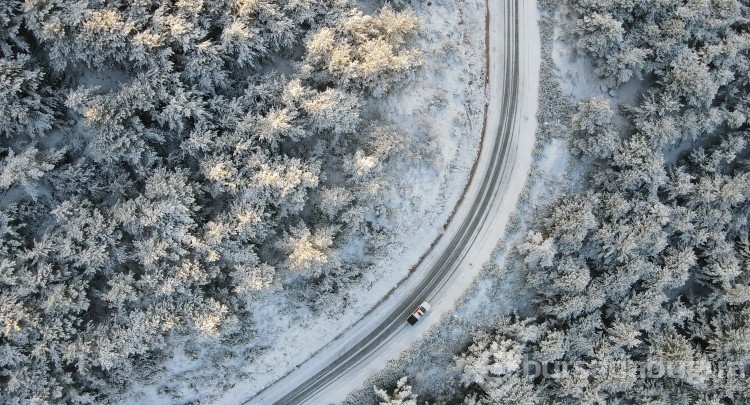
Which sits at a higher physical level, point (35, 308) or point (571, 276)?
point (571, 276)

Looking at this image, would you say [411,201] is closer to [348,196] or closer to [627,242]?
[348,196]

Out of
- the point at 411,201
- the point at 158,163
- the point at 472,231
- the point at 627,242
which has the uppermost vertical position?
the point at 627,242

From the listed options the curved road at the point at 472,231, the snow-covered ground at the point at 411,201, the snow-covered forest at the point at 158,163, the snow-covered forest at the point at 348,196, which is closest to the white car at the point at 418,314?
the curved road at the point at 472,231

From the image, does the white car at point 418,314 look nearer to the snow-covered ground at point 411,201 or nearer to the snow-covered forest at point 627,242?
the snow-covered forest at point 627,242

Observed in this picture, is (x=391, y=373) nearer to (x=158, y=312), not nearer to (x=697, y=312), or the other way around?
(x=158, y=312)

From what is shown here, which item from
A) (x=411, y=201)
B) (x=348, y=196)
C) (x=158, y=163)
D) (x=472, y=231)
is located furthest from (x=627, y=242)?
(x=158, y=163)

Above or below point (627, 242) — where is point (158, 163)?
below

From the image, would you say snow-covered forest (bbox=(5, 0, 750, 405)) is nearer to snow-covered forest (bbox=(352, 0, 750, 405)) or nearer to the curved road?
snow-covered forest (bbox=(352, 0, 750, 405))

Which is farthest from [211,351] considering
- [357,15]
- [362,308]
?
A: [357,15]
